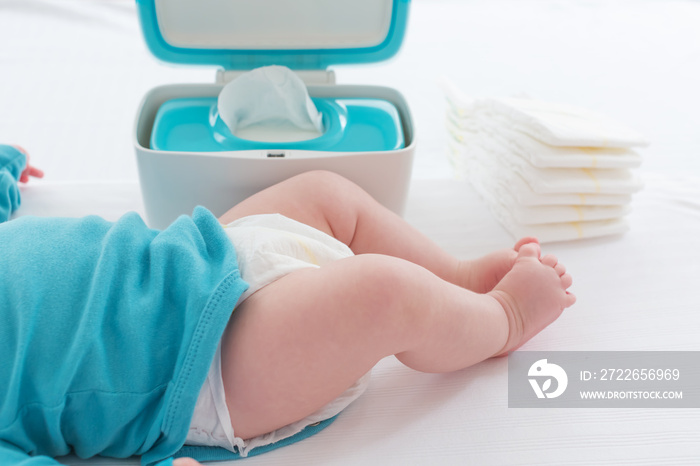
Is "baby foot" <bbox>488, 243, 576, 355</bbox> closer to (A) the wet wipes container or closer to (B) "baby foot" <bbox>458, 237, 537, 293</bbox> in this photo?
(B) "baby foot" <bbox>458, 237, 537, 293</bbox>

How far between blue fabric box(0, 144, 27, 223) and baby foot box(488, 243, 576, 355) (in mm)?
643

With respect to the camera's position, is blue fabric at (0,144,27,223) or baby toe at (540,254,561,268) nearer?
baby toe at (540,254,561,268)

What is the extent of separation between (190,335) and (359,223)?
29 cm

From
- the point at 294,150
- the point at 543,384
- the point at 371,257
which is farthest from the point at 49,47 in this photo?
the point at 543,384

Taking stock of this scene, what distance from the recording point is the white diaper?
0.55 m

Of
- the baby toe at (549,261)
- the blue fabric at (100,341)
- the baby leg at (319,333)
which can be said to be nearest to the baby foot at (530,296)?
the baby toe at (549,261)

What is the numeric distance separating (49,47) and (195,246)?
4.19 feet

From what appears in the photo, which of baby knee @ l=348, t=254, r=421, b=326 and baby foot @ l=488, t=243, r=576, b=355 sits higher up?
baby knee @ l=348, t=254, r=421, b=326

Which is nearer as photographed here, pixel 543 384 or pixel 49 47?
pixel 543 384

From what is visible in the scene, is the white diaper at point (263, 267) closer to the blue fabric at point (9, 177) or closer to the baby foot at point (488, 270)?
the baby foot at point (488, 270)

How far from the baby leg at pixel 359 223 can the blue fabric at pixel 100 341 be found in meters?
0.19

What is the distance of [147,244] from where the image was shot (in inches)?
23.1

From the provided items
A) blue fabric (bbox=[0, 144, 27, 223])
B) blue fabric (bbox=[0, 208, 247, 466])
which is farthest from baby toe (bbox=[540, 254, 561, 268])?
blue fabric (bbox=[0, 144, 27, 223])

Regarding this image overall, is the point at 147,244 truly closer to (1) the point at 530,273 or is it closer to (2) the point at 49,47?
(1) the point at 530,273
